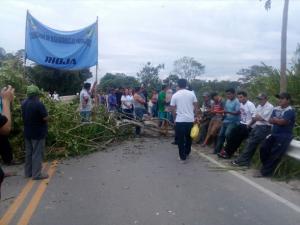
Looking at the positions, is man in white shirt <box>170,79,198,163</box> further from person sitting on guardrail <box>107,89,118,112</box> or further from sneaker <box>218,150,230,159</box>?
person sitting on guardrail <box>107,89,118,112</box>

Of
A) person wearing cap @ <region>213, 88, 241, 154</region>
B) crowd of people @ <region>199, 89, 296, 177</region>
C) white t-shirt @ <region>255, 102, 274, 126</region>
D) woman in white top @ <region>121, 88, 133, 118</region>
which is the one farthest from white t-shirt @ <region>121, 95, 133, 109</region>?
white t-shirt @ <region>255, 102, 274, 126</region>

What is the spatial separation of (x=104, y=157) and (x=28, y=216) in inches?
201

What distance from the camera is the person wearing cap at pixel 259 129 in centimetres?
996

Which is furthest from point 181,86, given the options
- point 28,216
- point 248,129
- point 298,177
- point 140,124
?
point 28,216

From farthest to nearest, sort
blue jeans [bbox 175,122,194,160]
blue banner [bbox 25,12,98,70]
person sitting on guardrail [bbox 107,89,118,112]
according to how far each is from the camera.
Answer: person sitting on guardrail [bbox 107,89,118,112]
blue banner [bbox 25,12,98,70]
blue jeans [bbox 175,122,194,160]

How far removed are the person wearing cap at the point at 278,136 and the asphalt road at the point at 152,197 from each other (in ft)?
1.60

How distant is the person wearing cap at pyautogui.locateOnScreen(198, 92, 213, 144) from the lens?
13703mm

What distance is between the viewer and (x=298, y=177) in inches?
351

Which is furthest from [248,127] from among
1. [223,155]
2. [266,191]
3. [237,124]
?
[266,191]

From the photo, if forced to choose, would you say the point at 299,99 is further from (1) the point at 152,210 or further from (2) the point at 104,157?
(1) the point at 152,210

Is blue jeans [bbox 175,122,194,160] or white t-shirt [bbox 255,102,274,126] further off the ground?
white t-shirt [bbox 255,102,274,126]

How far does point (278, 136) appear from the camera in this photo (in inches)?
358

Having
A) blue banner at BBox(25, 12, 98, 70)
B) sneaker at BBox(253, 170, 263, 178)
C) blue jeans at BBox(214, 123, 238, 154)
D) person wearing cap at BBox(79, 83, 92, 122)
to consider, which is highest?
blue banner at BBox(25, 12, 98, 70)

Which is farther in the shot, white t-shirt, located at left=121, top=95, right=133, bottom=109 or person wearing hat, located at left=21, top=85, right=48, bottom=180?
white t-shirt, located at left=121, top=95, right=133, bottom=109
